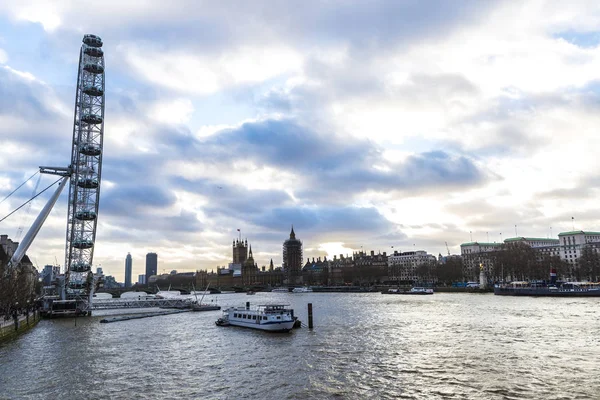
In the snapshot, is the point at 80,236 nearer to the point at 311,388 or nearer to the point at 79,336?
the point at 79,336

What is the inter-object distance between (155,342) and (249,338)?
12.6 m

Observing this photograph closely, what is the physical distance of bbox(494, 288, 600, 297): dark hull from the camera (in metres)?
128

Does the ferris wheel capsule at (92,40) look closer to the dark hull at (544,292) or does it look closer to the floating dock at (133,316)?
the floating dock at (133,316)

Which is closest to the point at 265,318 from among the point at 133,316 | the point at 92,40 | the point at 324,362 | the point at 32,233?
the point at 324,362

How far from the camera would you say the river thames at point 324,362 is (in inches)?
1357

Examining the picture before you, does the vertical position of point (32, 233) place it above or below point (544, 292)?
above

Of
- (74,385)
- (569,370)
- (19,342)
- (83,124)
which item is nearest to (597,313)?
(569,370)

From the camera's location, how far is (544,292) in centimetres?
13725

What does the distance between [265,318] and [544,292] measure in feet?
335

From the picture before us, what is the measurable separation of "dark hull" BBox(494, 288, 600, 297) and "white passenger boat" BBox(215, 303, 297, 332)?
9552 cm

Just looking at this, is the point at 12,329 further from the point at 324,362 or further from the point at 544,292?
the point at 544,292

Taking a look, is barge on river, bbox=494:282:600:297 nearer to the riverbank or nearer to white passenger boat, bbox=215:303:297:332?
white passenger boat, bbox=215:303:297:332

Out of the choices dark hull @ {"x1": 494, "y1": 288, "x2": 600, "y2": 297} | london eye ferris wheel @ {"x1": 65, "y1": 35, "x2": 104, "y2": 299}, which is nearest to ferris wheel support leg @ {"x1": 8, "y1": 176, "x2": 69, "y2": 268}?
london eye ferris wheel @ {"x1": 65, "y1": 35, "x2": 104, "y2": 299}

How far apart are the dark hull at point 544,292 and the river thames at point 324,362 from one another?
62995mm
